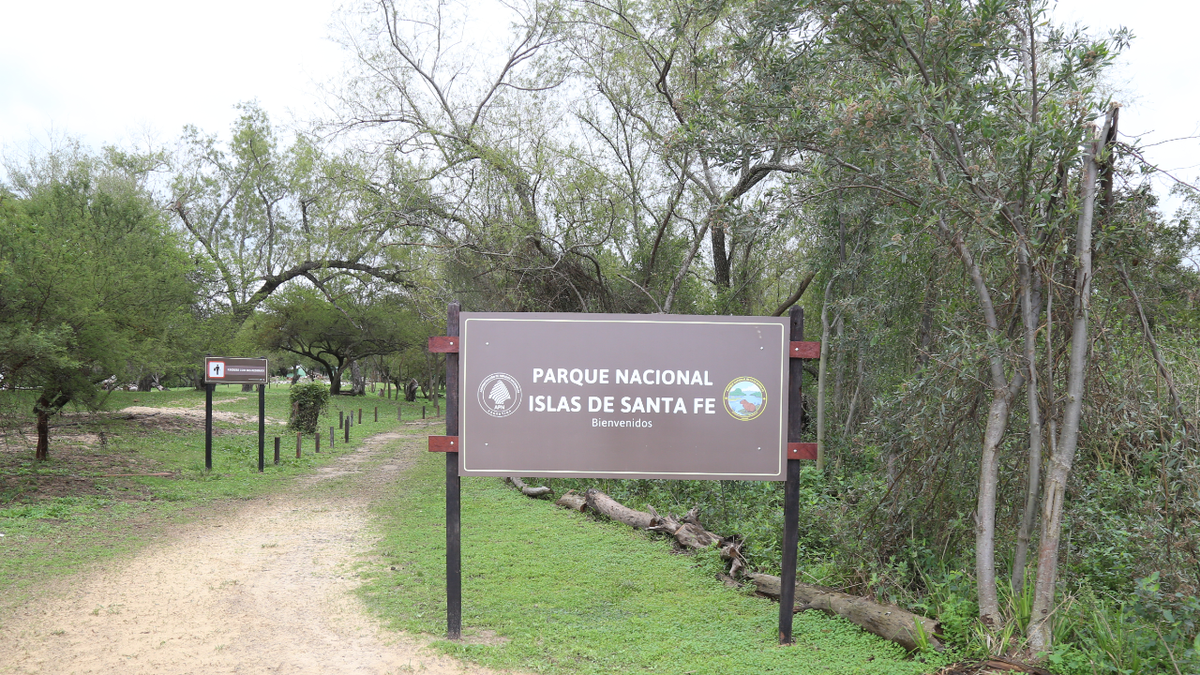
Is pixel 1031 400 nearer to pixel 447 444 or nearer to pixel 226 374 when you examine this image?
pixel 447 444

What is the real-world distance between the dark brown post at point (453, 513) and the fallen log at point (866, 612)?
2.43m

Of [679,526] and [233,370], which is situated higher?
[233,370]

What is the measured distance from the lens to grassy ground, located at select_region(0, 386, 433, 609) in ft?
24.6

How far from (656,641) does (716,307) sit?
387 inches

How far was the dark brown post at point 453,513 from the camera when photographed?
16.7 ft

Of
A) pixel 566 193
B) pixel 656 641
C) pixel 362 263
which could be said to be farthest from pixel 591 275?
pixel 362 263

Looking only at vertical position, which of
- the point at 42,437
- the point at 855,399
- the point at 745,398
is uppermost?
the point at 745,398

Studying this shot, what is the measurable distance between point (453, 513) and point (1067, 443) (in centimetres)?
387

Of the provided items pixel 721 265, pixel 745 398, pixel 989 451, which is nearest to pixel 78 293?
pixel 745 398

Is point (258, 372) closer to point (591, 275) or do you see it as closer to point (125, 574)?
point (591, 275)

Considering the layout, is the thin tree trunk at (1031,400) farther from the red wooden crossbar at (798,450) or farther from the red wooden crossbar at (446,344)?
the red wooden crossbar at (446,344)

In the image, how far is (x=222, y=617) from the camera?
5.53 meters

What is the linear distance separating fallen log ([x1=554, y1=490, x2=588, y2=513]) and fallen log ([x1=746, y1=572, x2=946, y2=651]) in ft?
12.7

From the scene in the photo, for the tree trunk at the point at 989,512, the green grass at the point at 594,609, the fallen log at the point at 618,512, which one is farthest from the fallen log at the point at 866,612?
the fallen log at the point at 618,512
